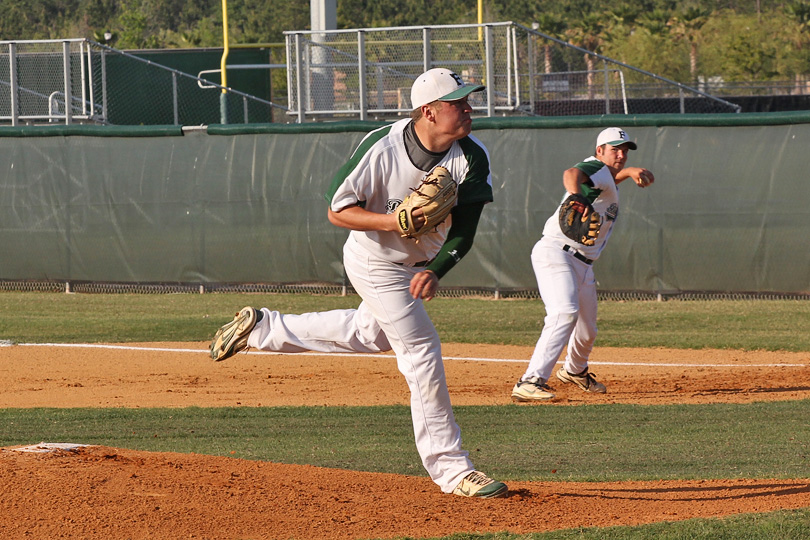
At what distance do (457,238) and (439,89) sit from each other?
666 millimetres

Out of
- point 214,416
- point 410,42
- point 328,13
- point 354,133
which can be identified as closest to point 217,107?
point 328,13

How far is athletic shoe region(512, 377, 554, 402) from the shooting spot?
310 inches

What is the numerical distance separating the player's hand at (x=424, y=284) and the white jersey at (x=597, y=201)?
329 centimetres

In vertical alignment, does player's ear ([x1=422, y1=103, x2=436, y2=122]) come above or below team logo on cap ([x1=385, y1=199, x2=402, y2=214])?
above

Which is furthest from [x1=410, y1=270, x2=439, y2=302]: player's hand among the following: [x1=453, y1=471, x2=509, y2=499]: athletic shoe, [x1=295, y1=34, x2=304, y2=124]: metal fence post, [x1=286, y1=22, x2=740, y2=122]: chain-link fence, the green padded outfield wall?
[x1=295, y1=34, x2=304, y2=124]: metal fence post

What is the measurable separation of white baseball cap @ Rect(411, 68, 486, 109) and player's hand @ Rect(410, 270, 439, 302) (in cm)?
70

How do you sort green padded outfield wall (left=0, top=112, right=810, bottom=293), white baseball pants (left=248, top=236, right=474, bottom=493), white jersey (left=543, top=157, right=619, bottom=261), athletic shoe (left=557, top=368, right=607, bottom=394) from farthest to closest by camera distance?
green padded outfield wall (left=0, top=112, right=810, bottom=293) < athletic shoe (left=557, top=368, right=607, bottom=394) < white jersey (left=543, top=157, right=619, bottom=261) < white baseball pants (left=248, top=236, right=474, bottom=493)

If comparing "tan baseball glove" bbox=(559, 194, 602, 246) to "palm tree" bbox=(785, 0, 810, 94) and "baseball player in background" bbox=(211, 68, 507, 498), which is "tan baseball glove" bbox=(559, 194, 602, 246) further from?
"palm tree" bbox=(785, 0, 810, 94)

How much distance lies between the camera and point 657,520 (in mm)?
4492

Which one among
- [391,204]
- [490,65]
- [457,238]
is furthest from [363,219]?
[490,65]

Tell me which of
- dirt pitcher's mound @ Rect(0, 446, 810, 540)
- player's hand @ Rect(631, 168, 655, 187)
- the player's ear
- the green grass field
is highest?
the player's ear

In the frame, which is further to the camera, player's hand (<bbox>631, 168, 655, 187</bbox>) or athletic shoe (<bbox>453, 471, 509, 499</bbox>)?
player's hand (<bbox>631, 168, 655, 187</bbox>)

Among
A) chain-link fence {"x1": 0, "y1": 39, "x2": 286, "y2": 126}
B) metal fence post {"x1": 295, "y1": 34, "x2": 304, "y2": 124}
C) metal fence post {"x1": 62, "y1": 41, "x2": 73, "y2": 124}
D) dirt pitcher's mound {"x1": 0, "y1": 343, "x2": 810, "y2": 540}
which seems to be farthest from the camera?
chain-link fence {"x1": 0, "y1": 39, "x2": 286, "y2": 126}

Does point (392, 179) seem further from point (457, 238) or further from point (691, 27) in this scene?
point (691, 27)
